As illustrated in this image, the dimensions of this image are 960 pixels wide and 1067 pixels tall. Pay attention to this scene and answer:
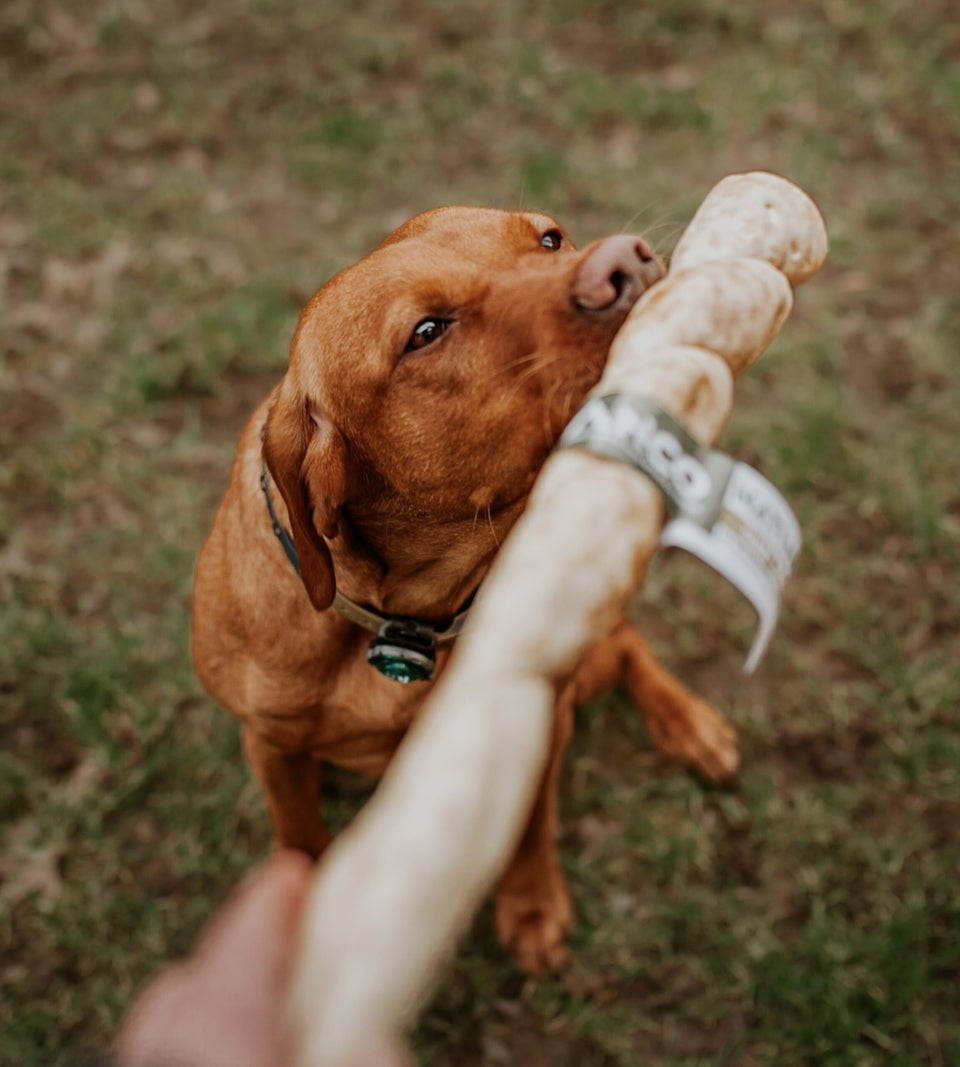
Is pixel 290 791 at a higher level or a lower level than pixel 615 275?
lower

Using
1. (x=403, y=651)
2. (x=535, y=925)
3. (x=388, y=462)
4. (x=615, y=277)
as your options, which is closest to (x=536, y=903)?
(x=535, y=925)

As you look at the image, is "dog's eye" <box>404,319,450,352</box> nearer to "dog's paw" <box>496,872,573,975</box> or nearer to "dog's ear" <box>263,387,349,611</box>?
"dog's ear" <box>263,387,349,611</box>

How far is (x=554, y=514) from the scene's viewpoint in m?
1.37

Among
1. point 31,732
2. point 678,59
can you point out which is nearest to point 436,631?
point 31,732

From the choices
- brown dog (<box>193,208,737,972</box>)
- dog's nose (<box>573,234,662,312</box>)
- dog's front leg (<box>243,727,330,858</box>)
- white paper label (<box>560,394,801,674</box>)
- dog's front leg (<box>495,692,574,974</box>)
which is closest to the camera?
white paper label (<box>560,394,801,674</box>)

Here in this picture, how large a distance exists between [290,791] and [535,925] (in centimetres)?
92

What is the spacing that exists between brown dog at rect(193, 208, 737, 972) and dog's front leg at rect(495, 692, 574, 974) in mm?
422

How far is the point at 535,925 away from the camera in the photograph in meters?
3.12

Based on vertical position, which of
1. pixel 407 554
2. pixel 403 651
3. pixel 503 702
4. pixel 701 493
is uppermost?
pixel 701 493

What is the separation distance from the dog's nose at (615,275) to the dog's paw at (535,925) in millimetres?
A: 2023

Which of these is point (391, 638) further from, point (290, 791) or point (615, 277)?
point (615, 277)

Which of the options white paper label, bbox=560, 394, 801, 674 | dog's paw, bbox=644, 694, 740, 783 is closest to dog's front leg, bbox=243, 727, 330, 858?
dog's paw, bbox=644, 694, 740, 783

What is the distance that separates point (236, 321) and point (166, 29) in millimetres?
2556

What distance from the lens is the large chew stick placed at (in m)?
1.10
